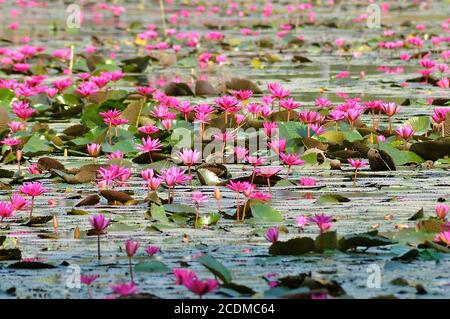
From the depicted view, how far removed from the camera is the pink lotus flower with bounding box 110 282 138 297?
10.2 ft

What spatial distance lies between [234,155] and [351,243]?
Result: 187 centimetres

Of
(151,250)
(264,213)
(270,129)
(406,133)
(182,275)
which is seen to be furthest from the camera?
(270,129)

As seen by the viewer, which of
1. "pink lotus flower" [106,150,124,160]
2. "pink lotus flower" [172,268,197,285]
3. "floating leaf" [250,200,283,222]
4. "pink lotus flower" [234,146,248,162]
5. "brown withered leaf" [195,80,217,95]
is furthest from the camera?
"brown withered leaf" [195,80,217,95]

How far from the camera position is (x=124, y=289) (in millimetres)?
3092

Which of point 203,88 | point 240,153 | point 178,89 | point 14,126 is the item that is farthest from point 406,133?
point 178,89

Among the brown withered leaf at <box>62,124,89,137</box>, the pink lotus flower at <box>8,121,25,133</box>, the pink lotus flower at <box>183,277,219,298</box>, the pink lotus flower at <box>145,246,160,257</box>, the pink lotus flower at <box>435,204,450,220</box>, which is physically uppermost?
the pink lotus flower at <box>8,121,25,133</box>

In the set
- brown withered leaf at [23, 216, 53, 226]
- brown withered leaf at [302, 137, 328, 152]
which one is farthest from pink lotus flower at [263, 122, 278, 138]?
brown withered leaf at [23, 216, 53, 226]

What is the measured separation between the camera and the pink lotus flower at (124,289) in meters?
3.09

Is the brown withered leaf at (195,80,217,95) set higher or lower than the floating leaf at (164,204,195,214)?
higher

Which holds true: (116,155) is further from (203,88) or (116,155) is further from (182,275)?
(203,88)

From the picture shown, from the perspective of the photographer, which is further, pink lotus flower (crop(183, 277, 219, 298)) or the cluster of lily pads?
the cluster of lily pads

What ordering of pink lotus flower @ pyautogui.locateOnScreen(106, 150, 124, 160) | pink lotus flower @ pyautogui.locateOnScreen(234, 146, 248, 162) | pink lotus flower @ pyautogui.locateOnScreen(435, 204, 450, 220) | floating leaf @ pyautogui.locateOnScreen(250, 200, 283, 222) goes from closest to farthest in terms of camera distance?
pink lotus flower @ pyautogui.locateOnScreen(435, 204, 450, 220) < floating leaf @ pyautogui.locateOnScreen(250, 200, 283, 222) < pink lotus flower @ pyautogui.locateOnScreen(106, 150, 124, 160) < pink lotus flower @ pyautogui.locateOnScreen(234, 146, 248, 162)

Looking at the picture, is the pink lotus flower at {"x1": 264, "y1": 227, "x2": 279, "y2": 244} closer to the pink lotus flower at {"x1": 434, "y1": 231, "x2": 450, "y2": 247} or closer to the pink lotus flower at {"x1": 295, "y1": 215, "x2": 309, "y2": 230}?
the pink lotus flower at {"x1": 295, "y1": 215, "x2": 309, "y2": 230}
